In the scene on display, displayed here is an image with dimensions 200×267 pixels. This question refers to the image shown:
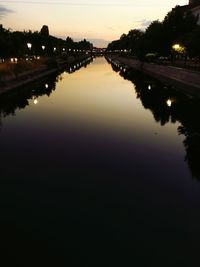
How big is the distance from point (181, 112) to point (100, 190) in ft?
47.8

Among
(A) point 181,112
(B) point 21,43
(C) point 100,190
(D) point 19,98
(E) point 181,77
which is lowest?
(A) point 181,112

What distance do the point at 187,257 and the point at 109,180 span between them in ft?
14.1

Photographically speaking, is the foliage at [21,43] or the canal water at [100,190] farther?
the foliage at [21,43]

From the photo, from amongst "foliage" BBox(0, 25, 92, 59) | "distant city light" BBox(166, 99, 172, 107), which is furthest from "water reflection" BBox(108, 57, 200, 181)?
"foliage" BBox(0, 25, 92, 59)

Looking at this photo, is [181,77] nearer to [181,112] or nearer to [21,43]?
[181,112]

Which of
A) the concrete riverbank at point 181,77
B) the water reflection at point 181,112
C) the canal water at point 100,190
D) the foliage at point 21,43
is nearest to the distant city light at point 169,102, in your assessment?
the water reflection at point 181,112

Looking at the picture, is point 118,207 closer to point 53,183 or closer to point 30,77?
point 53,183

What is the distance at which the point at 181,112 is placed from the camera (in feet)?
74.1

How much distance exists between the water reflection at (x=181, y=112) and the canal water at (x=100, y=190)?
0.35 feet

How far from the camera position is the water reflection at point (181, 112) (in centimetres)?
1317

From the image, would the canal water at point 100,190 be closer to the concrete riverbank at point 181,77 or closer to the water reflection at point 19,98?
the water reflection at point 19,98

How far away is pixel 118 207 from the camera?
8.45m

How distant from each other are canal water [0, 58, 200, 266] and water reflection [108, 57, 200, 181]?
0.11 meters

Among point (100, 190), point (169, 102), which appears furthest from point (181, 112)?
point (100, 190)
